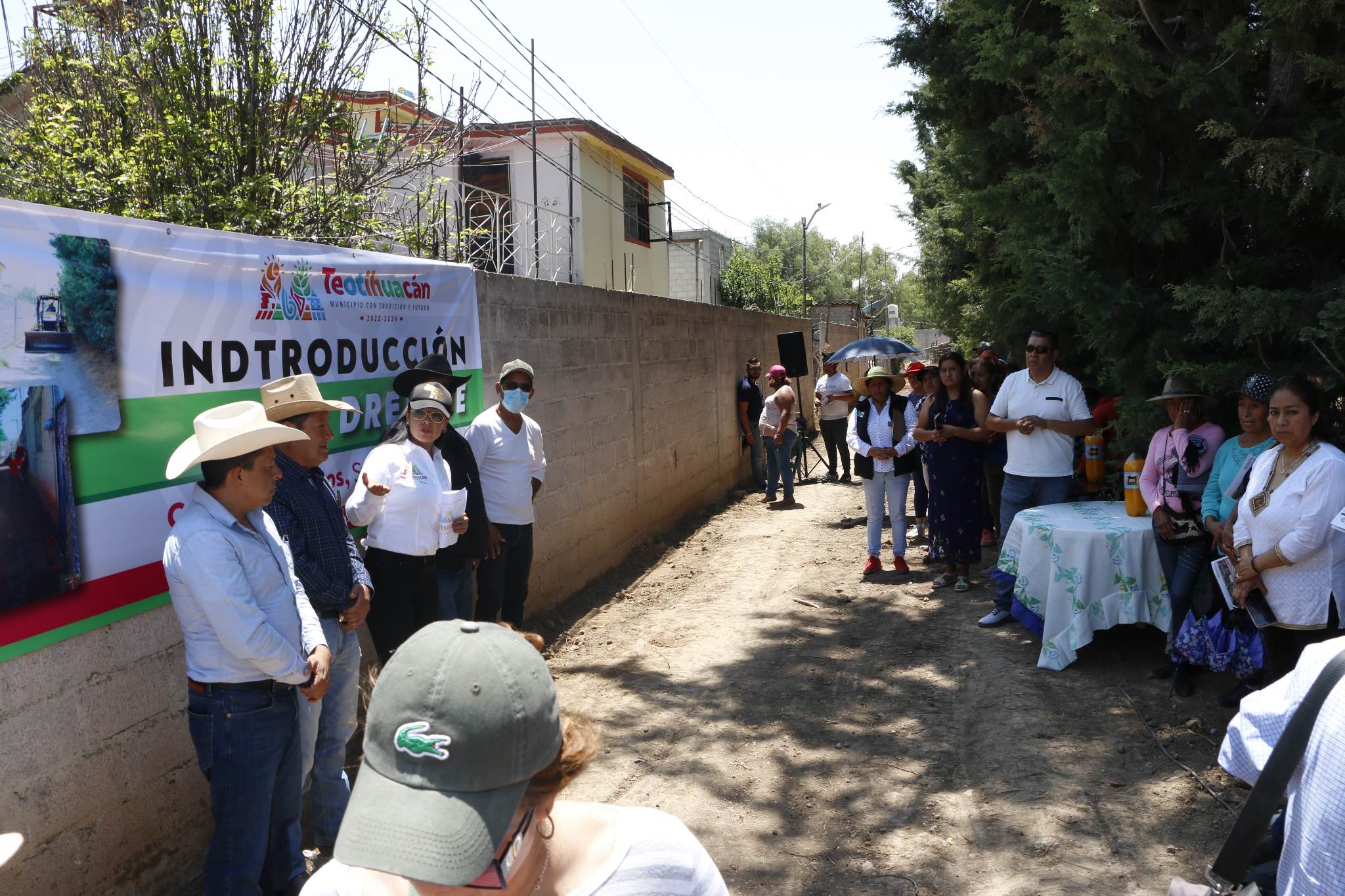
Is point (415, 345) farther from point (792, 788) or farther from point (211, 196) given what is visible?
point (792, 788)

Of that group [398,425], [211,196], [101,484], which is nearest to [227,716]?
[101,484]

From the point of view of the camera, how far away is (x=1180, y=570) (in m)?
5.57

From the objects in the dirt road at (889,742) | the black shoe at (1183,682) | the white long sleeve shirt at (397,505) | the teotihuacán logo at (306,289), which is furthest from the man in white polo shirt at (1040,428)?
the teotihuacán logo at (306,289)

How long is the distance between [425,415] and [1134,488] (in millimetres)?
4322

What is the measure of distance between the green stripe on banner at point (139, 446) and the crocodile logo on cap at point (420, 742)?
2.58m

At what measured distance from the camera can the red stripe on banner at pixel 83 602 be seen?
310cm

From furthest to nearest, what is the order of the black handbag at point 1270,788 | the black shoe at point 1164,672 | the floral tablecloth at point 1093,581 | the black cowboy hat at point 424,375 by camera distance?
1. the floral tablecloth at point 1093,581
2. the black shoe at point 1164,672
3. the black cowboy hat at point 424,375
4. the black handbag at point 1270,788

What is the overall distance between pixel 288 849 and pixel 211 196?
15.4 feet

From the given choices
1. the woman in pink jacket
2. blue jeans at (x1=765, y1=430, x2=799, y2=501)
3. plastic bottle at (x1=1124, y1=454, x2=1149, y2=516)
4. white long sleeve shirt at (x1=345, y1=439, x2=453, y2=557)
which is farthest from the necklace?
blue jeans at (x1=765, y1=430, x2=799, y2=501)

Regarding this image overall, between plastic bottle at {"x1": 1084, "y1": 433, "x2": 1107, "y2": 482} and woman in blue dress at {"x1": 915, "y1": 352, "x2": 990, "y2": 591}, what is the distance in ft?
2.33

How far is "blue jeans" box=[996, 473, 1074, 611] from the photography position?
686cm

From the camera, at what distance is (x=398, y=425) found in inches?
190

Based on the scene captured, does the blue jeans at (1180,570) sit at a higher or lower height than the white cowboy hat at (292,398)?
lower

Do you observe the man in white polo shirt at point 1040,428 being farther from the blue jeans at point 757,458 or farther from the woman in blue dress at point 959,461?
the blue jeans at point 757,458
